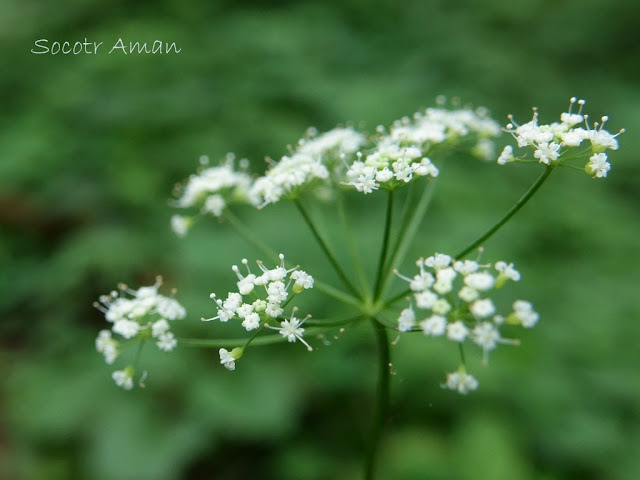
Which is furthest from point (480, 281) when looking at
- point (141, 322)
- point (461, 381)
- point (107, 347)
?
point (107, 347)

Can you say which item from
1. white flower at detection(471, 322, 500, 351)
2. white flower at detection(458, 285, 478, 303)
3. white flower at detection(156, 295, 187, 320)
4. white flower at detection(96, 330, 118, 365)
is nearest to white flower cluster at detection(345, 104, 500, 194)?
white flower at detection(458, 285, 478, 303)

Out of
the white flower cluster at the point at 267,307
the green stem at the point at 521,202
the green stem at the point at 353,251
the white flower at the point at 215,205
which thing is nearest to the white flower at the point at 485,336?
the green stem at the point at 521,202

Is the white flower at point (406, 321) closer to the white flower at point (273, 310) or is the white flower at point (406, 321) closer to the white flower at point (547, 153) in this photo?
the white flower at point (273, 310)

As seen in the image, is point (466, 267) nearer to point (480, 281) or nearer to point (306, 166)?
point (480, 281)

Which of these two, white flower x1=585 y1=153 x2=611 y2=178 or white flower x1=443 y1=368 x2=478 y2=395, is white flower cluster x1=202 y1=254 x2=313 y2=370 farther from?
white flower x1=585 y1=153 x2=611 y2=178

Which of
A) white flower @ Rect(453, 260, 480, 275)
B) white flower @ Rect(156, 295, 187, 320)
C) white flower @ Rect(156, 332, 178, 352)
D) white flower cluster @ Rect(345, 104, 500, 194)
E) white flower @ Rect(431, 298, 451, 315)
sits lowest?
white flower @ Rect(156, 332, 178, 352)

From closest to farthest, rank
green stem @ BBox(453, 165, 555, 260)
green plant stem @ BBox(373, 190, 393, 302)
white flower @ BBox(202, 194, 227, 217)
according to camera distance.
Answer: green stem @ BBox(453, 165, 555, 260)
green plant stem @ BBox(373, 190, 393, 302)
white flower @ BBox(202, 194, 227, 217)

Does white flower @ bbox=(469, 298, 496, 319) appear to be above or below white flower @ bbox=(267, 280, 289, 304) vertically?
above
